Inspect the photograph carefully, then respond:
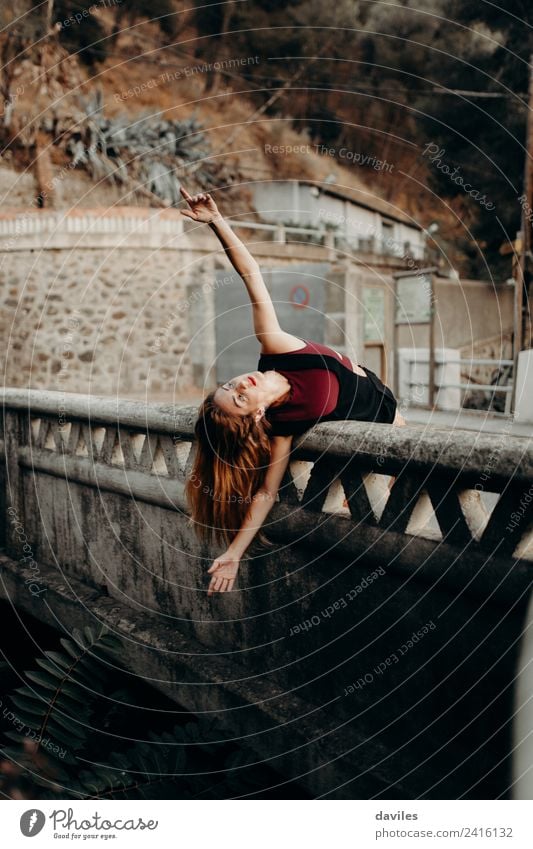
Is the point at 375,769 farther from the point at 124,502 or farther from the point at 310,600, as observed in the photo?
the point at 124,502

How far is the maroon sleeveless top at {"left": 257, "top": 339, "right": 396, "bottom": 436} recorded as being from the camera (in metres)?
2.86

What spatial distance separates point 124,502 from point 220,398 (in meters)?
1.45

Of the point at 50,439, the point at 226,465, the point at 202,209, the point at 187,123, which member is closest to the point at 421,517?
the point at 226,465

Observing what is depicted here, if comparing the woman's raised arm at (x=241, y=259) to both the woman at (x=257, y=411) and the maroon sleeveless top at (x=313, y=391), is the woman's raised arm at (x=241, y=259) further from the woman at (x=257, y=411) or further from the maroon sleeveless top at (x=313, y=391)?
the maroon sleeveless top at (x=313, y=391)

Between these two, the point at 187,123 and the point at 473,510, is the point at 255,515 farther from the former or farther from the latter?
the point at 187,123

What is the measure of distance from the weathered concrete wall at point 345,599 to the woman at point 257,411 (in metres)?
0.10

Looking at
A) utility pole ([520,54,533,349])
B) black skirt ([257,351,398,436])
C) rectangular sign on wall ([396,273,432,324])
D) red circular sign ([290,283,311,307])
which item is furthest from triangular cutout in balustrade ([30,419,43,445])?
red circular sign ([290,283,311,307])

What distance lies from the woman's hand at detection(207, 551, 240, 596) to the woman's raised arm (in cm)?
93

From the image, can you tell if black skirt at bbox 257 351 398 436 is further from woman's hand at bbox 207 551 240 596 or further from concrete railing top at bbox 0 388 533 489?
woman's hand at bbox 207 551 240 596

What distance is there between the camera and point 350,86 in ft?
76.8

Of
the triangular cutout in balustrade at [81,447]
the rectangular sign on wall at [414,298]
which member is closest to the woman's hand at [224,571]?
the triangular cutout in balustrade at [81,447]

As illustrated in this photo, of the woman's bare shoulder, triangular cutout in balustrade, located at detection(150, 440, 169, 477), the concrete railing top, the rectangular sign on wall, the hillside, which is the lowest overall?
triangular cutout in balustrade, located at detection(150, 440, 169, 477)

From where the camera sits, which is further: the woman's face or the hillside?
the hillside
